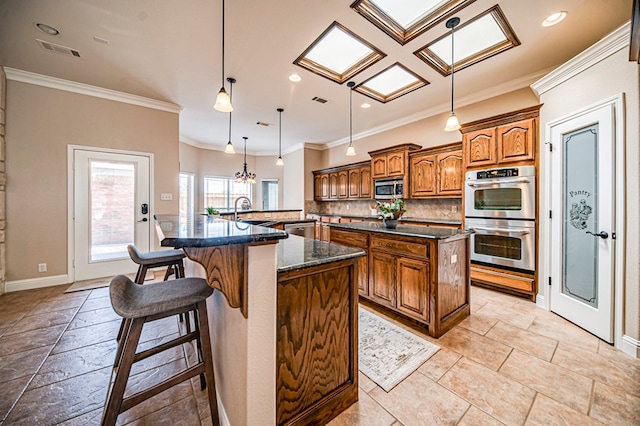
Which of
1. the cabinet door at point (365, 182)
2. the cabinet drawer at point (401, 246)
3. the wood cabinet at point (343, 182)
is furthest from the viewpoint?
the wood cabinet at point (343, 182)

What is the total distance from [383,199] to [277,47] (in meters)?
3.51

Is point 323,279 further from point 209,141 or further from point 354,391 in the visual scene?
point 209,141

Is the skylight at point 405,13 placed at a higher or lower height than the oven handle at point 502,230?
higher

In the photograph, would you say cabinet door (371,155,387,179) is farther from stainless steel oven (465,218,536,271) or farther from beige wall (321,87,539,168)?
stainless steel oven (465,218,536,271)

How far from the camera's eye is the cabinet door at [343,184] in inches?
242

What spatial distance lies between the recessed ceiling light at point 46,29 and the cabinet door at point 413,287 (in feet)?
14.2

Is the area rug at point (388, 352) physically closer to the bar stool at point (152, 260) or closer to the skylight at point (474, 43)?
the bar stool at point (152, 260)

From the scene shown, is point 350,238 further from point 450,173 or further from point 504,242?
point 450,173

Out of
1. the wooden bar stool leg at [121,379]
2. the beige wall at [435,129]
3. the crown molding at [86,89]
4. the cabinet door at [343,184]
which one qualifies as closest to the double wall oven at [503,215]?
the beige wall at [435,129]

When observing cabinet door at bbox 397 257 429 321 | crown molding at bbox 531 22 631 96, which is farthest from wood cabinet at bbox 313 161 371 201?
cabinet door at bbox 397 257 429 321

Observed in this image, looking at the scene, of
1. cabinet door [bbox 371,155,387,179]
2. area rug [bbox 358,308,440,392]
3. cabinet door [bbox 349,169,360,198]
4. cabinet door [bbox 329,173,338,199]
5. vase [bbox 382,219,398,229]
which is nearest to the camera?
area rug [bbox 358,308,440,392]

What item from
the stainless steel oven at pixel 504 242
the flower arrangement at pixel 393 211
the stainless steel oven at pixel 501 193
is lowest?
the stainless steel oven at pixel 504 242

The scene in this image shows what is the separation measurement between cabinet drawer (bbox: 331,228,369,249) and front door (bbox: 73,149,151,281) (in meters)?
3.22

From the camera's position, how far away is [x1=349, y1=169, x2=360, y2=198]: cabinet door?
5.86m
